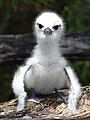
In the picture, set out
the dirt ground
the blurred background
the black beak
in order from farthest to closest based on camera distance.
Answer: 1. the blurred background
2. the black beak
3. the dirt ground

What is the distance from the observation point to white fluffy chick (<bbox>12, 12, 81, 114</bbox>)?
416cm

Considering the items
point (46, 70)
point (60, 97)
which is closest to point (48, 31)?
point (46, 70)

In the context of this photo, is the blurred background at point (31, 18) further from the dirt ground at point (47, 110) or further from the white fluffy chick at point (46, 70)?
the dirt ground at point (47, 110)

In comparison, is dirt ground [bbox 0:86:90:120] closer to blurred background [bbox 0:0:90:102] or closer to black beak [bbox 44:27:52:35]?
black beak [bbox 44:27:52:35]

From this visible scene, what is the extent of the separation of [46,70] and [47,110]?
30 centimetres

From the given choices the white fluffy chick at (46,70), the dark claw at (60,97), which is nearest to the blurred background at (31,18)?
the white fluffy chick at (46,70)

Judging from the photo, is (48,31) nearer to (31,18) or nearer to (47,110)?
(47,110)

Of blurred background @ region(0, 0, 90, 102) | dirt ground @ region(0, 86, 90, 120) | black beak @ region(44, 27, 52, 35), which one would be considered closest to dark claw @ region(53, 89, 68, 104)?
dirt ground @ region(0, 86, 90, 120)

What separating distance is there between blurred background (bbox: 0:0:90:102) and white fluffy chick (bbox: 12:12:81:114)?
1182mm

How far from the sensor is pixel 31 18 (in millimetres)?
7199

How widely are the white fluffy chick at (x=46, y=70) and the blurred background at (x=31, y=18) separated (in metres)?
1.18

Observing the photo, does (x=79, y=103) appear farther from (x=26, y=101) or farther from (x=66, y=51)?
(x=66, y=51)

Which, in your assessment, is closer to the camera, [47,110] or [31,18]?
[47,110]

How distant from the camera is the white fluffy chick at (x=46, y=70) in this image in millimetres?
4156
